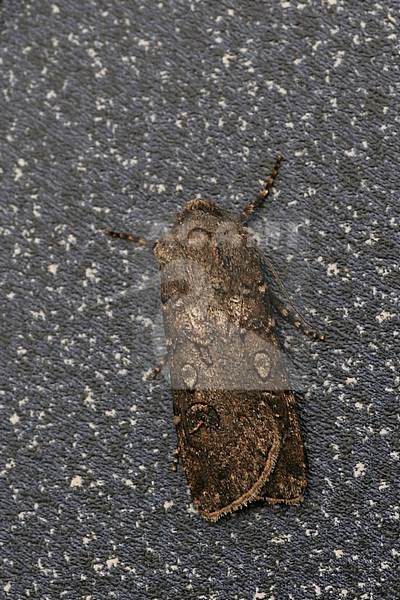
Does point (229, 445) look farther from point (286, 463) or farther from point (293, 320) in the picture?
point (293, 320)

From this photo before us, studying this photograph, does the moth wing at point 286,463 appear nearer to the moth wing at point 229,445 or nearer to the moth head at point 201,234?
the moth wing at point 229,445

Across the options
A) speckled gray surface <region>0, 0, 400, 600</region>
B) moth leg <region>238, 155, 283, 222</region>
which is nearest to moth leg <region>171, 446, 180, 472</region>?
speckled gray surface <region>0, 0, 400, 600</region>

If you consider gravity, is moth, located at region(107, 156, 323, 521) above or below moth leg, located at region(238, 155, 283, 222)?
below

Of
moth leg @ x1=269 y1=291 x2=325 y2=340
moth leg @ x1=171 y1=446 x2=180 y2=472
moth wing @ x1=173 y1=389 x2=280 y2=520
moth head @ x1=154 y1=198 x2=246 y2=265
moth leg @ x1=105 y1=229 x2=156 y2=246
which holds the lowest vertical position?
moth leg @ x1=171 y1=446 x2=180 y2=472

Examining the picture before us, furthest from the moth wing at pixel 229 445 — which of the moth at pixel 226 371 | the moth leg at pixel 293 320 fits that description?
the moth leg at pixel 293 320

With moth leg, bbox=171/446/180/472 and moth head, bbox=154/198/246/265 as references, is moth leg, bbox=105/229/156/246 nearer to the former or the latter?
moth head, bbox=154/198/246/265

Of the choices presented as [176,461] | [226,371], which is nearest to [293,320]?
[226,371]
